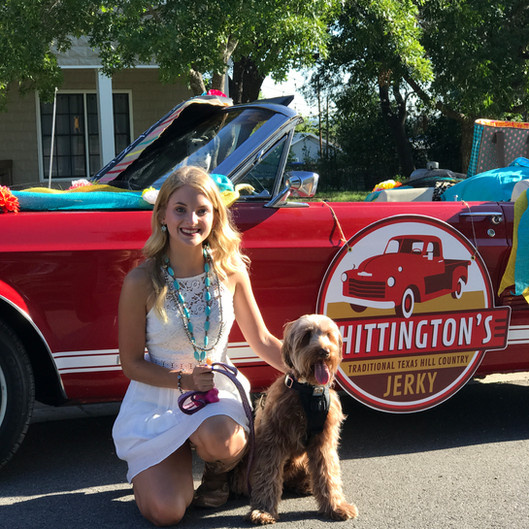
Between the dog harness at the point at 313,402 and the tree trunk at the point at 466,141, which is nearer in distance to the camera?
the dog harness at the point at 313,402

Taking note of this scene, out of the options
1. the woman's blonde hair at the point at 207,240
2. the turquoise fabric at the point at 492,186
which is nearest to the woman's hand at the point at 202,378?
the woman's blonde hair at the point at 207,240

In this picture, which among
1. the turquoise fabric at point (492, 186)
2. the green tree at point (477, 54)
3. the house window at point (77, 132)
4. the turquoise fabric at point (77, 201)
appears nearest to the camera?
the turquoise fabric at point (77, 201)

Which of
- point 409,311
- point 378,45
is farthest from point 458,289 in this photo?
point 378,45

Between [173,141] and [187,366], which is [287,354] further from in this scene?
[173,141]

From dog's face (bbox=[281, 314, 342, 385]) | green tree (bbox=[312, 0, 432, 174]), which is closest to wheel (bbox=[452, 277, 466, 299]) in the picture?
dog's face (bbox=[281, 314, 342, 385])

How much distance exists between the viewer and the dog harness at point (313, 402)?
3.13m

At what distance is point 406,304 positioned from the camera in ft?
12.6

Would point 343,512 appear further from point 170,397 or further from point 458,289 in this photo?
point 458,289

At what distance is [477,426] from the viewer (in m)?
4.40

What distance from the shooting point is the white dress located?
311 centimetres

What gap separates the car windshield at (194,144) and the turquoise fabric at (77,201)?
39cm

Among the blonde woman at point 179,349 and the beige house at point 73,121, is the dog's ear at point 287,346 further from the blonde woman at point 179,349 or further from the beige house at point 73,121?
the beige house at point 73,121

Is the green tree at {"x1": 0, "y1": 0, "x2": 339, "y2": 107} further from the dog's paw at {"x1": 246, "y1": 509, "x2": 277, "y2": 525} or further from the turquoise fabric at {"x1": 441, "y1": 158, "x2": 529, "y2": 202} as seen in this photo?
the dog's paw at {"x1": 246, "y1": 509, "x2": 277, "y2": 525}

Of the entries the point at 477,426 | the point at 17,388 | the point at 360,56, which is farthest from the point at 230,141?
the point at 360,56
